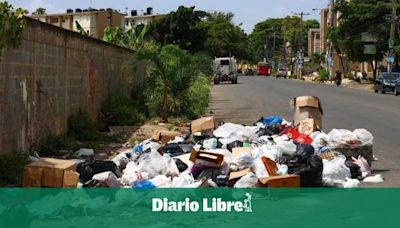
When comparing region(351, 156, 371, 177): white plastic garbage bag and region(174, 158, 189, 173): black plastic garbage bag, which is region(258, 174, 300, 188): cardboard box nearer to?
region(174, 158, 189, 173): black plastic garbage bag

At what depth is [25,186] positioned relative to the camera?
8.12m

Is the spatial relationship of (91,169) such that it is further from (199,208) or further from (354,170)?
(354,170)

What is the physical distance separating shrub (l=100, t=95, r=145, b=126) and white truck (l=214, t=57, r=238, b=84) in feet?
140

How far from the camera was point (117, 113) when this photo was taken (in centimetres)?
1888

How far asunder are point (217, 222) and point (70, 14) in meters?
100

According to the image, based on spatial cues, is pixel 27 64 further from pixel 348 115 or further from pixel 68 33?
pixel 348 115

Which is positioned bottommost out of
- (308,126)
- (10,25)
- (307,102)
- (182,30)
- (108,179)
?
(108,179)

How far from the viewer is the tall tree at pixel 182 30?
5872 cm

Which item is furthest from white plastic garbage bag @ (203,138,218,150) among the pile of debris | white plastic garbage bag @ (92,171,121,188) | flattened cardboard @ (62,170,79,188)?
flattened cardboard @ (62,170,79,188)

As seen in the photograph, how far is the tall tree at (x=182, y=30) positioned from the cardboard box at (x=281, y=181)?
50081 millimetres

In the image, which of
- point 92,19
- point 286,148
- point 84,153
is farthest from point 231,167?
→ point 92,19

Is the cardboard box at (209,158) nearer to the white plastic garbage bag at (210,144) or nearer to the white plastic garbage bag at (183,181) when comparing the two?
the white plastic garbage bag at (183,181)

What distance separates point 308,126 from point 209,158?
383 cm

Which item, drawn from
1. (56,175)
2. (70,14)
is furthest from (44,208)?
(70,14)
